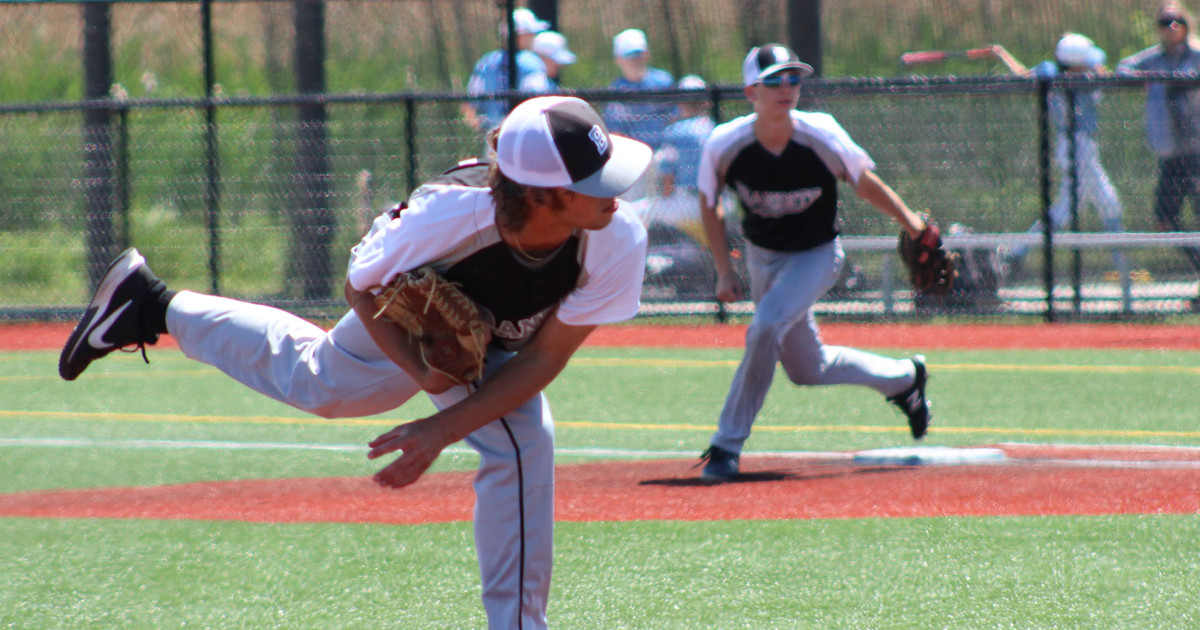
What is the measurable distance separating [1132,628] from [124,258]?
11.1 ft

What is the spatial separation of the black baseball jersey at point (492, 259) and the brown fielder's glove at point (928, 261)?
122 inches

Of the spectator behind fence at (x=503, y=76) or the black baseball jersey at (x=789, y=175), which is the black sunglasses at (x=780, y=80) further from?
the spectator behind fence at (x=503, y=76)

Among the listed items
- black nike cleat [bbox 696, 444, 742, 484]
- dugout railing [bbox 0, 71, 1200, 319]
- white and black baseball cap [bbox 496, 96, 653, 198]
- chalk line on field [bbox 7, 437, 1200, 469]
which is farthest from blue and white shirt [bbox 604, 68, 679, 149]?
white and black baseball cap [bbox 496, 96, 653, 198]

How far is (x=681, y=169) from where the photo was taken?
43.5 ft

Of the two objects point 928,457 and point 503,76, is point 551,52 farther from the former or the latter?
point 928,457

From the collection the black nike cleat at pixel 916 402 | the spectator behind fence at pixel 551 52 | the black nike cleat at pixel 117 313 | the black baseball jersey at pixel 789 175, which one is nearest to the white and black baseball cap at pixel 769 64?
the black baseball jersey at pixel 789 175

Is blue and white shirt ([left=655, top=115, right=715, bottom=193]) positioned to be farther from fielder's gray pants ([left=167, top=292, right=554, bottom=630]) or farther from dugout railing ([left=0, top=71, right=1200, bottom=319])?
fielder's gray pants ([left=167, top=292, right=554, bottom=630])

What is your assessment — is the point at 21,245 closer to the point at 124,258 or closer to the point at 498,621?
the point at 124,258

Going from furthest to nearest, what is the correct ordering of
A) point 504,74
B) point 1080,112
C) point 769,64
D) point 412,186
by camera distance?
point 504,74
point 412,186
point 1080,112
point 769,64

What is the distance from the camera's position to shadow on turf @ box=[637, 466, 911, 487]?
6117mm

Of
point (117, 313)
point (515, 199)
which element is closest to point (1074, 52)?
point (117, 313)

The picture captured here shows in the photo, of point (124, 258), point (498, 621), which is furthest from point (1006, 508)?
point (124, 258)

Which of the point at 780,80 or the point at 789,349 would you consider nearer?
the point at 780,80

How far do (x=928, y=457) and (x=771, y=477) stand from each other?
80 cm
